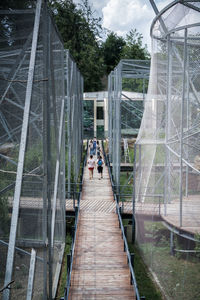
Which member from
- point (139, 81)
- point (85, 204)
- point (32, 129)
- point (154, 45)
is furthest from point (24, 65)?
point (139, 81)

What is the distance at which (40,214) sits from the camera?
4.82 metres

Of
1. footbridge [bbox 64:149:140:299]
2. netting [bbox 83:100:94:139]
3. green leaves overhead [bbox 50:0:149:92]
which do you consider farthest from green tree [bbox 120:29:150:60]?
footbridge [bbox 64:149:140:299]

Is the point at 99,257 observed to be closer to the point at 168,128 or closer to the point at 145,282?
the point at 145,282

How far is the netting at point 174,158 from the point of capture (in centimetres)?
592

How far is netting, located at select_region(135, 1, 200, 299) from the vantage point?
5918 millimetres

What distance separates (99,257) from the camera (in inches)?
339

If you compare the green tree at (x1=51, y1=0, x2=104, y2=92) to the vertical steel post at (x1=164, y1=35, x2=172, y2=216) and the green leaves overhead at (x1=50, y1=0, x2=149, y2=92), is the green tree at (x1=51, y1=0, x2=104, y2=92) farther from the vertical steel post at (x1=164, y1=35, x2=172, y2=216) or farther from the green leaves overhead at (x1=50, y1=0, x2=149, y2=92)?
the vertical steel post at (x1=164, y1=35, x2=172, y2=216)

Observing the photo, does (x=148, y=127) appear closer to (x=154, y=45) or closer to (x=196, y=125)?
(x=154, y=45)

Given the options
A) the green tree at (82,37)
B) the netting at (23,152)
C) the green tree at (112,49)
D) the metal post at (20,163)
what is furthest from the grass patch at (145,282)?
the green tree at (112,49)

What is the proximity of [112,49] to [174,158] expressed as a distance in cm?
5428

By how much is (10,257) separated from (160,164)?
5205mm

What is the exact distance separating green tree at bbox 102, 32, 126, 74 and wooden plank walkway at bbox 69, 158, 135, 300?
48.2m

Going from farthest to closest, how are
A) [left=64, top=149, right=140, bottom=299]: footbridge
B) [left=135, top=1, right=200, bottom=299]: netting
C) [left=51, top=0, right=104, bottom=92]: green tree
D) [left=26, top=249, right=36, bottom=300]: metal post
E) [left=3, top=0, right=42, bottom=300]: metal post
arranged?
[left=51, top=0, right=104, bottom=92]: green tree < [left=64, top=149, right=140, bottom=299]: footbridge < [left=135, top=1, right=200, bottom=299]: netting < [left=26, top=249, right=36, bottom=300]: metal post < [left=3, top=0, right=42, bottom=300]: metal post

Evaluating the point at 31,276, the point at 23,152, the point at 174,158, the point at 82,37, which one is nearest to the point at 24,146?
the point at 23,152
